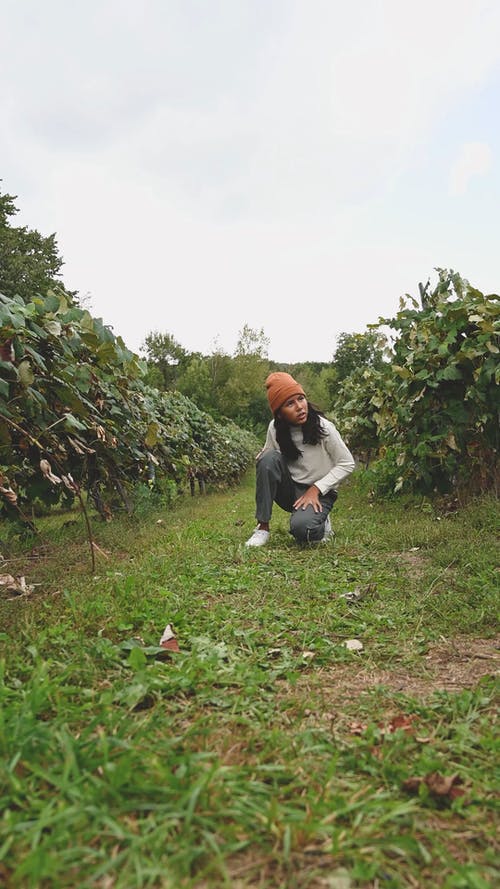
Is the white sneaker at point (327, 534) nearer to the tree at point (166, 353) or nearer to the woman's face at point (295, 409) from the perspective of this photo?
the woman's face at point (295, 409)

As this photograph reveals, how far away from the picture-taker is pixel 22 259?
2931cm

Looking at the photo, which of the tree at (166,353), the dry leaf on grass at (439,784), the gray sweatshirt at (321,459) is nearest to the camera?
the dry leaf on grass at (439,784)

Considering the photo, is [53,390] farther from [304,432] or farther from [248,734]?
[304,432]

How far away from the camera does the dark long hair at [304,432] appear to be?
4.36 m

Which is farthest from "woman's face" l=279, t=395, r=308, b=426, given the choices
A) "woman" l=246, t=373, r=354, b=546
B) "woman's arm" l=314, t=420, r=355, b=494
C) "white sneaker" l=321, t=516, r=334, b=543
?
"white sneaker" l=321, t=516, r=334, b=543

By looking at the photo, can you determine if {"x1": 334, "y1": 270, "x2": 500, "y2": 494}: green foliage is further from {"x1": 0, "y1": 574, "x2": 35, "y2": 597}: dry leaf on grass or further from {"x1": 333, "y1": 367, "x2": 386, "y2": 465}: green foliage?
{"x1": 0, "y1": 574, "x2": 35, "y2": 597}: dry leaf on grass

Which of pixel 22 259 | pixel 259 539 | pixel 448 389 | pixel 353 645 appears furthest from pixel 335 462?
pixel 22 259

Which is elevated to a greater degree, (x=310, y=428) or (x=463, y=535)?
(x=310, y=428)

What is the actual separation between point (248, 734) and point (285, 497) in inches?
132

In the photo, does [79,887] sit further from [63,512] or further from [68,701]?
[63,512]

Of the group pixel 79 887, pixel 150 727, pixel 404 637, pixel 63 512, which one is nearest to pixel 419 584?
pixel 404 637

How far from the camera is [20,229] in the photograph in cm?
3086

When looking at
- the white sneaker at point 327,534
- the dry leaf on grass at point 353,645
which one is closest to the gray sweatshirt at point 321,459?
the white sneaker at point 327,534

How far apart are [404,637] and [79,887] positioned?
1514mm
